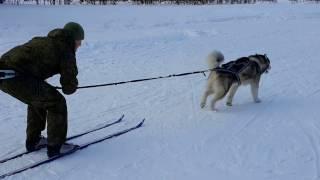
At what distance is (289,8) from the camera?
31094 mm

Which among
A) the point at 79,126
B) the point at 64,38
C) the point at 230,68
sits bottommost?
the point at 79,126

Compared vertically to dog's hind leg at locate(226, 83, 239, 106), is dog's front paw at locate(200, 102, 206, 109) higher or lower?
lower

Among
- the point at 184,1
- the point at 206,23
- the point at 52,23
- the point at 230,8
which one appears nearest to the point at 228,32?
the point at 206,23

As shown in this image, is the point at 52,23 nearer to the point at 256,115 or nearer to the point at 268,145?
the point at 256,115

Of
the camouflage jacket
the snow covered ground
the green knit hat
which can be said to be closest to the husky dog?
the snow covered ground

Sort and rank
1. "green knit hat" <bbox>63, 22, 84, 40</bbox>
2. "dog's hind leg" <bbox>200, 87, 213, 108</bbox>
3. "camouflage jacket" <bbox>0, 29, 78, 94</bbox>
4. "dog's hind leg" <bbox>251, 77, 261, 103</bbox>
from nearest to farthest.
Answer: "camouflage jacket" <bbox>0, 29, 78, 94</bbox> → "green knit hat" <bbox>63, 22, 84, 40</bbox> → "dog's hind leg" <bbox>200, 87, 213, 108</bbox> → "dog's hind leg" <bbox>251, 77, 261, 103</bbox>

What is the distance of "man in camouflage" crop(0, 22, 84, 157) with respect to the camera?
492 cm

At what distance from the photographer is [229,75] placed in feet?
24.0

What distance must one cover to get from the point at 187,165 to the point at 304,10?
26.8 metres

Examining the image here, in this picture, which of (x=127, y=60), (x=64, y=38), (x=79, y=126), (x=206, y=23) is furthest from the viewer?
(x=206, y=23)

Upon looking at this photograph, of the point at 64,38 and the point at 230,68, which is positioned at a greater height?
the point at 64,38

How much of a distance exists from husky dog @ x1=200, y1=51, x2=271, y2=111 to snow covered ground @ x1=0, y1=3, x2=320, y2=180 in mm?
270

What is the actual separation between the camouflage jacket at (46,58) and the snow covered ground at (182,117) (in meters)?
0.94

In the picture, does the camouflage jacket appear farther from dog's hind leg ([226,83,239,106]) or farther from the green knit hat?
dog's hind leg ([226,83,239,106])
